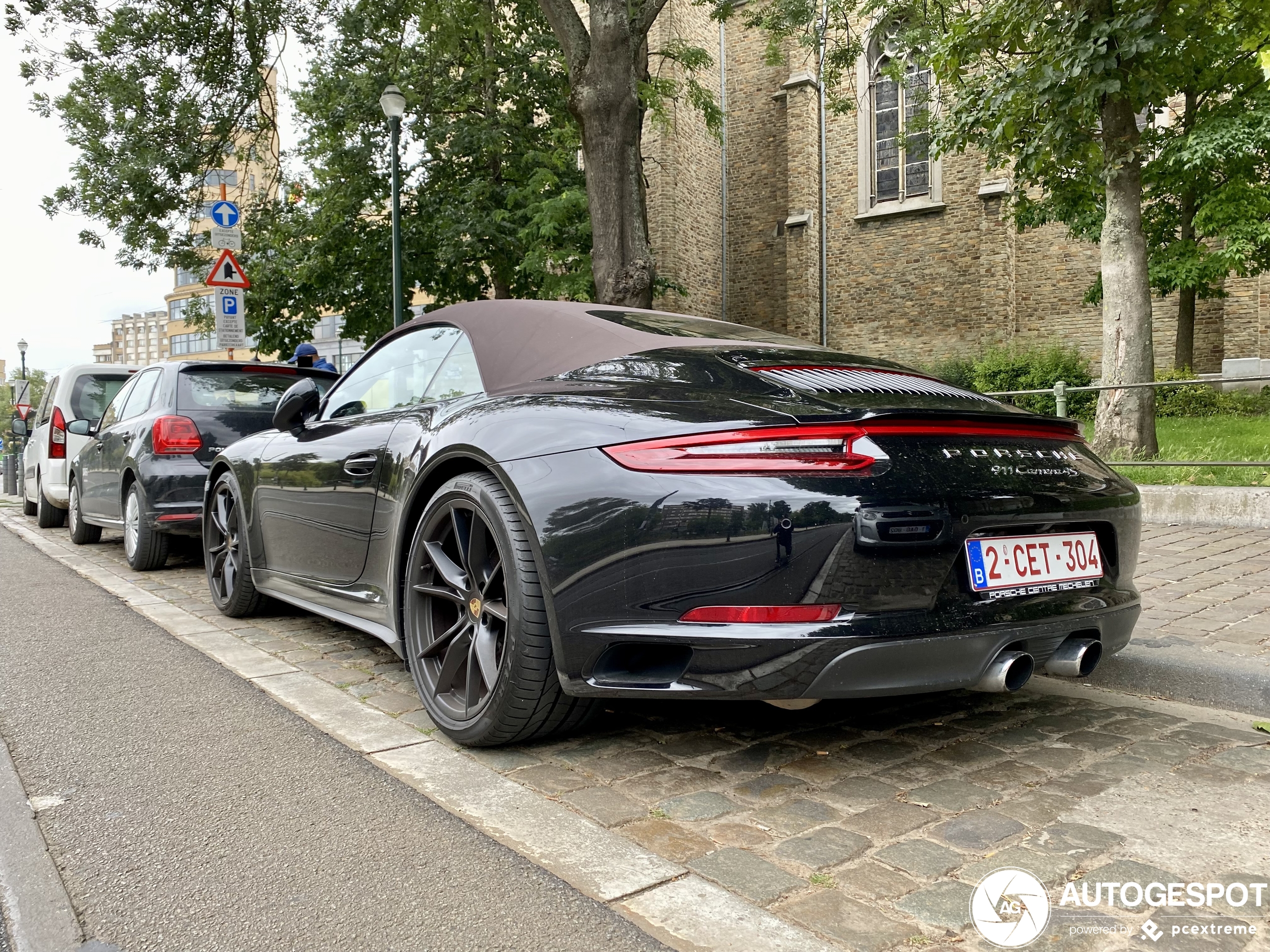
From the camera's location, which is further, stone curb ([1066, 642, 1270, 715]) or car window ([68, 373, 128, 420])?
car window ([68, 373, 128, 420])

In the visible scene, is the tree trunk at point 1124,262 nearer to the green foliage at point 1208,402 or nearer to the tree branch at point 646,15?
the green foliage at point 1208,402

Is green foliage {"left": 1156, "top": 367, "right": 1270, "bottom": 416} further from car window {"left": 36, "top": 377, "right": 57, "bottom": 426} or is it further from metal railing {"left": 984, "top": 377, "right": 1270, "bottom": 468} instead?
car window {"left": 36, "top": 377, "right": 57, "bottom": 426}

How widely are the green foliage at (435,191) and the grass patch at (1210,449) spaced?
10.8m

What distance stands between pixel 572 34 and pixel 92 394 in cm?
652

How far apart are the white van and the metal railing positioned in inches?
358

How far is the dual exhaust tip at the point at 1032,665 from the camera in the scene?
8.47 feet

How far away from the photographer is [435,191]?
20.2 metres

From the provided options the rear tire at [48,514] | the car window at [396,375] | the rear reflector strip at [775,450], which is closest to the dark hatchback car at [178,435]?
the car window at [396,375]

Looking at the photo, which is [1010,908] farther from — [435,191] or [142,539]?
[435,191]

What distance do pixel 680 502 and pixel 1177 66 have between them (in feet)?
33.9

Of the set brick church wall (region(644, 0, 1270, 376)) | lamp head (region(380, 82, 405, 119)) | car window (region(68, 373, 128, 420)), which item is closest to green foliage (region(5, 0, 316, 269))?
lamp head (region(380, 82, 405, 119))

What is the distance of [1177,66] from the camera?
33.2 feet

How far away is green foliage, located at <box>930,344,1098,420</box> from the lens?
67.5 ft

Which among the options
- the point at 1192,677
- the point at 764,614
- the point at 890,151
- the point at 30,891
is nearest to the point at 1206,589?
the point at 1192,677
